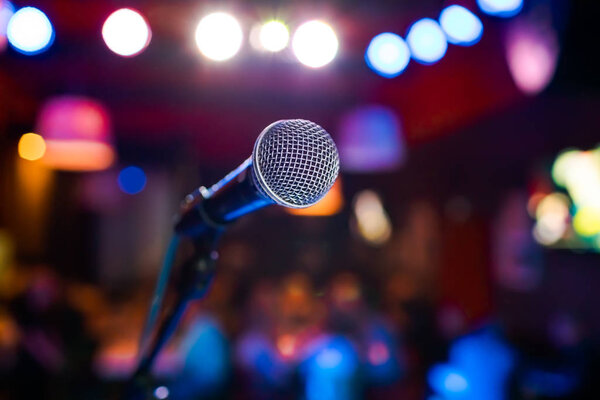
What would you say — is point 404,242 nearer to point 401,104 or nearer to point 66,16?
point 401,104

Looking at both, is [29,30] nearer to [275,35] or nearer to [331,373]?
[275,35]

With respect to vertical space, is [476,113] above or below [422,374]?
above

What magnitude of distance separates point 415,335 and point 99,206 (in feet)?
18.5

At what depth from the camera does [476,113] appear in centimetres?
461

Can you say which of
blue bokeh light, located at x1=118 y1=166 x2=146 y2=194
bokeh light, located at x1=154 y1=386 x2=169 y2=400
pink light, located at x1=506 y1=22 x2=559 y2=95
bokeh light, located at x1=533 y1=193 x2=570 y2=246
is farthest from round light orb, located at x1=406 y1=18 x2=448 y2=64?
blue bokeh light, located at x1=118 y1=166 x2=146 y2=194

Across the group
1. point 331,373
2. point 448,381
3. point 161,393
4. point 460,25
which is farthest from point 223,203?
point 448,381

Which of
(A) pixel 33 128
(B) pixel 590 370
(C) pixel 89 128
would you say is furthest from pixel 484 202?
(A) pixel 33 128

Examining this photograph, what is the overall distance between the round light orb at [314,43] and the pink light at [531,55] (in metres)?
1.35

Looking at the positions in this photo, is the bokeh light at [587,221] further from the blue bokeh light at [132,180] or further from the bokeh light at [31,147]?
the blue bokeh light at [132,180]

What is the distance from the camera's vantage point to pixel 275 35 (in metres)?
4.00

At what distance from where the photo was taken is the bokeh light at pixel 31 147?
695 centimetres

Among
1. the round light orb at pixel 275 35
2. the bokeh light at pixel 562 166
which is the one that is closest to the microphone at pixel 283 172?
the round light orb at pixel 275 35

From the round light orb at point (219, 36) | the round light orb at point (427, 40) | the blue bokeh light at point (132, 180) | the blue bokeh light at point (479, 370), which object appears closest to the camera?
the round light orb at point (219, 36)

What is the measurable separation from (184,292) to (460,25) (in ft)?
11.5
